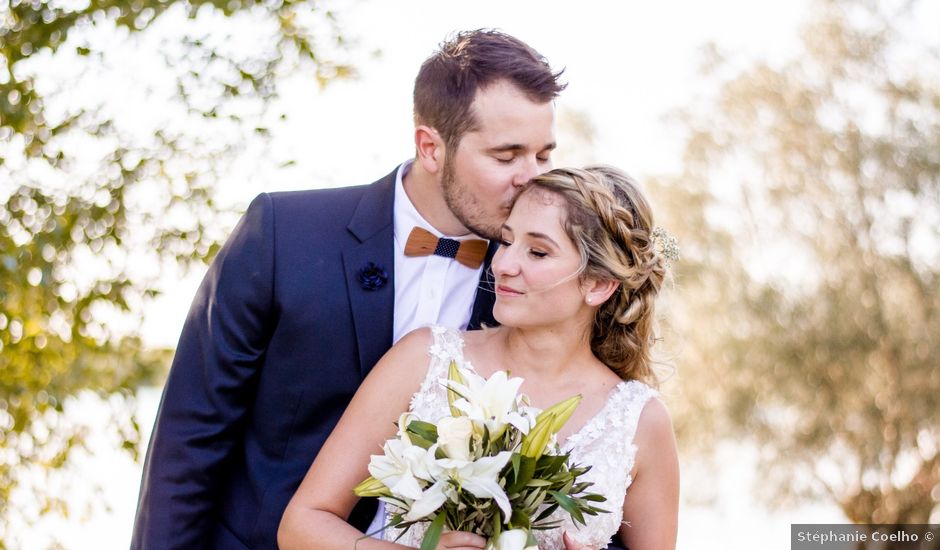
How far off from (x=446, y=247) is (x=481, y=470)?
103 cm

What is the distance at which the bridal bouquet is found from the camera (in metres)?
2.28

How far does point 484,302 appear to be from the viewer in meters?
3.24

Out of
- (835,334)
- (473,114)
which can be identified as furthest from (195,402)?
(835,334)

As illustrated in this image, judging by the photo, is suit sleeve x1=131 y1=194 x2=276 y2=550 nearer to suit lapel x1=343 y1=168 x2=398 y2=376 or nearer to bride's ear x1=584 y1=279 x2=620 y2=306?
suit lapel x1=343 y1=168 x2=398 y2=376

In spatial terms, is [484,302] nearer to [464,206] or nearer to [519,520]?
[464,206]

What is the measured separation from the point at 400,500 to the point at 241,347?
78 centimetres

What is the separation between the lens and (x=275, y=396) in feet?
9.69

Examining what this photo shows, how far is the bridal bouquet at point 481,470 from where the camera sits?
228 centimetres

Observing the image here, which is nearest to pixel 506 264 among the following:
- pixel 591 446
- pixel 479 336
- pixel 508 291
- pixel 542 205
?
pixel 508 291

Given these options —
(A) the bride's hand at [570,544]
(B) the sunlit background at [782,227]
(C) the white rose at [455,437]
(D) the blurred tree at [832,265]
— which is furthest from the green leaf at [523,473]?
(D) the blurred tree at [832,265]

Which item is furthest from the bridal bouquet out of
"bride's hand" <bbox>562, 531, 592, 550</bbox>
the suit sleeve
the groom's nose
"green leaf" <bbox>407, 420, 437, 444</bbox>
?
the groom's nose

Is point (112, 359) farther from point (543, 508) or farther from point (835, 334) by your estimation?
Result: point (835, 334)

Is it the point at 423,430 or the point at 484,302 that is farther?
the point at 484,302

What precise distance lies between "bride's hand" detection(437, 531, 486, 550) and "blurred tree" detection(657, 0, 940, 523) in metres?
9.70
